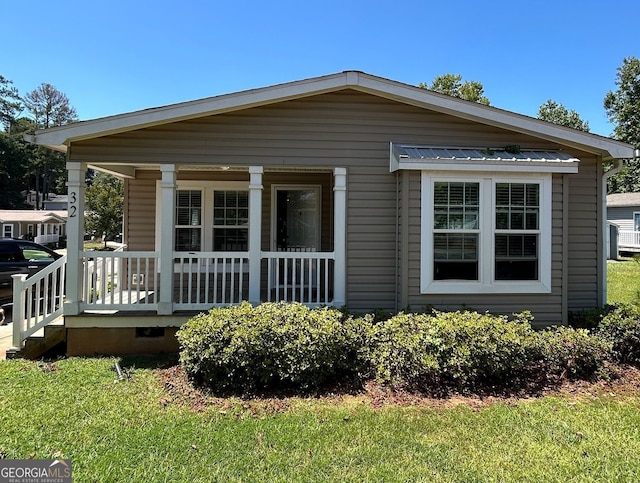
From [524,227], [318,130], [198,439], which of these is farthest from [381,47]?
[198,439]

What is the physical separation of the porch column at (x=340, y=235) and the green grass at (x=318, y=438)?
7.23 ft

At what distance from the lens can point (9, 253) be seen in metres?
9.75

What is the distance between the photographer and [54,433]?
3.47 metres

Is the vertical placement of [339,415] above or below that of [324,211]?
below

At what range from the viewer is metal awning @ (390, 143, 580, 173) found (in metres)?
5.70

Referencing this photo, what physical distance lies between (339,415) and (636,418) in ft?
9.57

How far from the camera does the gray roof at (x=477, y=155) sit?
5.80m

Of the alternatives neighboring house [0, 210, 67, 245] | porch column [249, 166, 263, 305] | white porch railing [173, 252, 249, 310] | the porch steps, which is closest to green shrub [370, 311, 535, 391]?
porch column [249, 166, 263, 305]

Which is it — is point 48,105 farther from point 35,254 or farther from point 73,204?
point 73,204

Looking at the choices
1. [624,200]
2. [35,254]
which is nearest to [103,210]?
[35,254]

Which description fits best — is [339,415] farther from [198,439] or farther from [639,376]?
[639,376]

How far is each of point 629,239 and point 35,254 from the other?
28833 mm

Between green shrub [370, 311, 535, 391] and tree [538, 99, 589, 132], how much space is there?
4652 cm

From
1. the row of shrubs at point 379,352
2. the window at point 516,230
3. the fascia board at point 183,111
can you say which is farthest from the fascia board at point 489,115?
the row of shrubs at point 379,352
